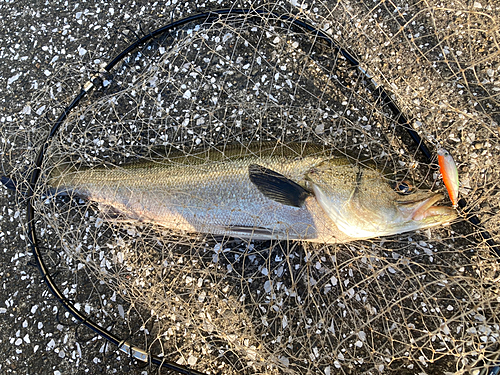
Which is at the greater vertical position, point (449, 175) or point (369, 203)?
point (449, 175)

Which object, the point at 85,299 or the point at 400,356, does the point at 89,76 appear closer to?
the point at 85,299

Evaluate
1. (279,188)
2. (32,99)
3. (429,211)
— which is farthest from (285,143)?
(32,99)

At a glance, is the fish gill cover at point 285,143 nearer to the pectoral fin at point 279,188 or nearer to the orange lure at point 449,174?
the orange lure at point 449,174

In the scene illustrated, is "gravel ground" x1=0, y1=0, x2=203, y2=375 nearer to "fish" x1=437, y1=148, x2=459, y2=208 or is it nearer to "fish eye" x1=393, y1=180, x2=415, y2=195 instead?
"fish eye" x1=393, y1=180, x2=415, y2=195

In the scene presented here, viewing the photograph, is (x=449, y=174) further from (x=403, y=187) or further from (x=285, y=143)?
(x=285, y=143)

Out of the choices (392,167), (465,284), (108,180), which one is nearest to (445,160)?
(392,167)

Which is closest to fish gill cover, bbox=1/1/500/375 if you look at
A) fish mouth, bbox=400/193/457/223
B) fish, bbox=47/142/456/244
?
fish, bbox=47/142/456/244
